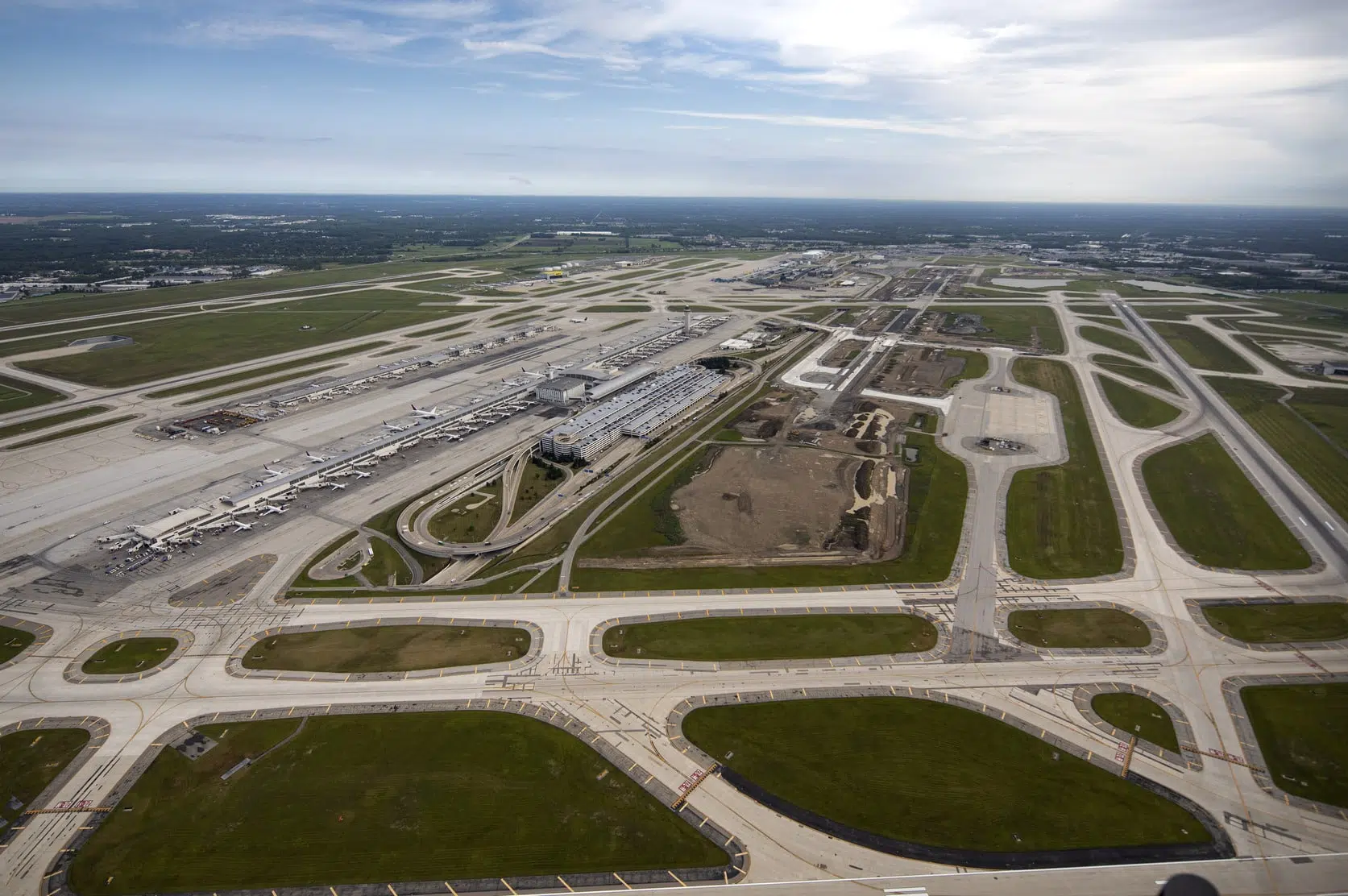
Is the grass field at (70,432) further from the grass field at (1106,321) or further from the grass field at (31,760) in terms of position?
the grass field at (1106,321)

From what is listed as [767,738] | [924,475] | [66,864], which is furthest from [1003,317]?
Answer: [66,864]

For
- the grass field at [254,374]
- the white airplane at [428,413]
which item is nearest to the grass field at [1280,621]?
the white airplane at [428,413]

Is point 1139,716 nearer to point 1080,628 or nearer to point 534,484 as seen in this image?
point 1080,628

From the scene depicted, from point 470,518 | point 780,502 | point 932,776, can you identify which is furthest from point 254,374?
point 932,776

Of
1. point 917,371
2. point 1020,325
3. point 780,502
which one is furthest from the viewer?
point 1020,325

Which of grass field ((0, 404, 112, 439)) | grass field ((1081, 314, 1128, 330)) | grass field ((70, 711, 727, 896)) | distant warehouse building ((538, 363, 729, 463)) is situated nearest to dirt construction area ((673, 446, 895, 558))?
distant warehouse building ((538, 363, 729, 463))

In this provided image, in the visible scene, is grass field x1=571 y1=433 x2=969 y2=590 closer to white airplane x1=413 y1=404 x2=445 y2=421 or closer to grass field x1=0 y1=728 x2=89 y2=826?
grass field x1=0 y1=728 x2=89 y2=826

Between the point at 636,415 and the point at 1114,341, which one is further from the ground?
the point at 1114,341
